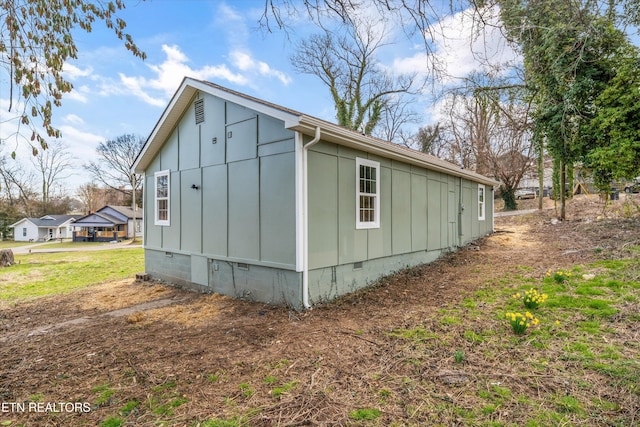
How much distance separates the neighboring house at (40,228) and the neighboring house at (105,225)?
2955mm

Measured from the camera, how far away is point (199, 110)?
23.9 feet

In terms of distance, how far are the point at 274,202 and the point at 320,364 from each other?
3.01 m

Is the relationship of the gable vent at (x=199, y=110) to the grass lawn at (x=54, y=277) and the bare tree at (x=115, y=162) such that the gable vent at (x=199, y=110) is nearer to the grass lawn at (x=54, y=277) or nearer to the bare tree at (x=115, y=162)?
the grass lawn at (x=54, y=277)

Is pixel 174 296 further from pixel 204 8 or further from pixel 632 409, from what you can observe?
pixel 632 409

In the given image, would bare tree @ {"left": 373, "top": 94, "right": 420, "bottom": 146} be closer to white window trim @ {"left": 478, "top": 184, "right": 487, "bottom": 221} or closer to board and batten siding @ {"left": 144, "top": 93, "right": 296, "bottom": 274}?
white window trim @ {"left": 478, "top": 184, "right": 487, "bottom": 221}

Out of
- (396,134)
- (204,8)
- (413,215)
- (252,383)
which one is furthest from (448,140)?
(252,383)

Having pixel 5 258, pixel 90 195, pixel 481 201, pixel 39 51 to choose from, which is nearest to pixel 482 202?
pixel 481 201

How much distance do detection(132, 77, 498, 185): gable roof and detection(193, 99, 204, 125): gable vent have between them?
0.84 ft

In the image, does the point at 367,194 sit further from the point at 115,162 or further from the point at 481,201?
the point at 115,162

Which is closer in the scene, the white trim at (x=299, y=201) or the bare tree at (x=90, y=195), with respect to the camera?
the white trim at (x=299, y=201)

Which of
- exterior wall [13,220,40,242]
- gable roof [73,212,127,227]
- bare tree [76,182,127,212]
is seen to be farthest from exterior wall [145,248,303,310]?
exterior wall [13,220,40,242]

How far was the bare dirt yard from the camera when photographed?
263cm

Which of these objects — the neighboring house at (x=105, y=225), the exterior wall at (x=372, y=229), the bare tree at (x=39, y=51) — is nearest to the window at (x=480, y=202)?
the exterior wall at (x=372, y=229)

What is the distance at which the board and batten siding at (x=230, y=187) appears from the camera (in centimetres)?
555
